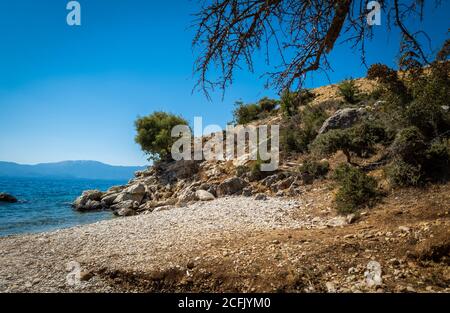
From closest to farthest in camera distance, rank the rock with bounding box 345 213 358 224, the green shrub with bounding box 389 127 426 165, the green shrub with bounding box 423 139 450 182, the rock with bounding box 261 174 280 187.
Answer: the rock with bounding box 345 213 358 224 < the green shrub with bounding box 423 139 450 182 < the green shrub with bounding box 389 127 426 165 < the rock with bounding box 261 174 280 187

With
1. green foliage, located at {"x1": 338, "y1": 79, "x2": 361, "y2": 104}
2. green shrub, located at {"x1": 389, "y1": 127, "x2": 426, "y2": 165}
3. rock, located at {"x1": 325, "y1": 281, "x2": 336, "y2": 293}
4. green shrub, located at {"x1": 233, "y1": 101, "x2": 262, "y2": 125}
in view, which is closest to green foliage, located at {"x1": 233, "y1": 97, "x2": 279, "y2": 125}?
green shrub, located at {"x1": 233, "y1": 101, "x2": 262, "y2": 125}

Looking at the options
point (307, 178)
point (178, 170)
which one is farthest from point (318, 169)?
point (178, 170)

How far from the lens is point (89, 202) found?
1908 centimetres

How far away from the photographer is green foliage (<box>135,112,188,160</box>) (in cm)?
2299

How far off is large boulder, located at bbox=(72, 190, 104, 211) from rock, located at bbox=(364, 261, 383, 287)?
18.6m

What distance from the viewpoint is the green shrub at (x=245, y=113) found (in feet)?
92.5

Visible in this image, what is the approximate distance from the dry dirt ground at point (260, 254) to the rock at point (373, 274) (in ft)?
0.19

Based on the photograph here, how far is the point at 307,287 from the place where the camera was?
3711 mm

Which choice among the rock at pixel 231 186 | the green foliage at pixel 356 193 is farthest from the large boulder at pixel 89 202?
the green foliage at pixel 356 193

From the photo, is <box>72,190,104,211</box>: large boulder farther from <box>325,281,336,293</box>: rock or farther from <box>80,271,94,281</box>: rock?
<box>325,281,336,293</box>: rock

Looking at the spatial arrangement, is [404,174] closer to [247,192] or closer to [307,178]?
[307,178]

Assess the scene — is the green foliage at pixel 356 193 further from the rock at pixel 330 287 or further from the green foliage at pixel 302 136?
the green foliage at pixel 302 136

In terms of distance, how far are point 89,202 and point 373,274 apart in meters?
19.5
